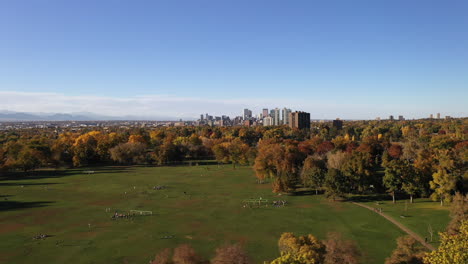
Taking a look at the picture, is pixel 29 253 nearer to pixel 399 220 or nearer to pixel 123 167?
pixel 399 220

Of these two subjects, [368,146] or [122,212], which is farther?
[368,146]

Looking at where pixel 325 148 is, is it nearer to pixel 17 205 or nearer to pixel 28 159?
pixel 17 205

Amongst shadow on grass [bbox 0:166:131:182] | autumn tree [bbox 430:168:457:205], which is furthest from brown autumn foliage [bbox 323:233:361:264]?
shadow on grass [bbox 0:166:131:182]

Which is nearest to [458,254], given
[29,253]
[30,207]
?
[29,253]

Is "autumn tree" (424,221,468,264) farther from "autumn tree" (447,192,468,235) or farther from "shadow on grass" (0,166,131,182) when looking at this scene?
"shadow on grass" (0,166,131,182)

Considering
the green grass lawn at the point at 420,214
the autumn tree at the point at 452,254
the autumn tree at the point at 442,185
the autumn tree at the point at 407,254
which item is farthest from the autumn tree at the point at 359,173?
the autumn tree at the point at 452,254

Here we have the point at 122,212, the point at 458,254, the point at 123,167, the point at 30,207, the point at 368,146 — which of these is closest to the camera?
the point at 458,254
